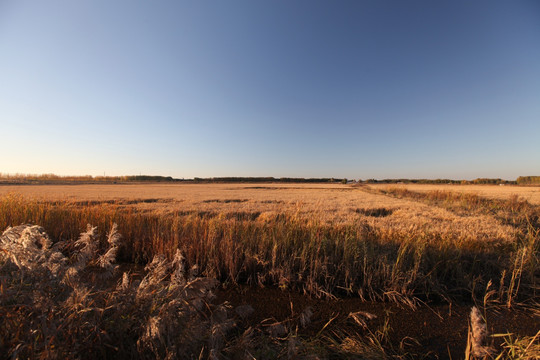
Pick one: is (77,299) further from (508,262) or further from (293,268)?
(508,262)

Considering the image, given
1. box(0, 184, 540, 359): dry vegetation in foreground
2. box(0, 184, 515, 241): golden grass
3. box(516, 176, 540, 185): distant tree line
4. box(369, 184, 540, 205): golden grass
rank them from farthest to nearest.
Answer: box(516, 176, 540, 185): distant tree line < box(369, 184, 540, 205): golden grass < box(0, 184, 515, 241): golden grass < box(0, 184, 540, 359): dry vegetation in foreground

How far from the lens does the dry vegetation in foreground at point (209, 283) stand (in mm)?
1355

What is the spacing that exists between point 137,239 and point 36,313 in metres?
4.24

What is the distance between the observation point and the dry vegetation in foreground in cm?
136

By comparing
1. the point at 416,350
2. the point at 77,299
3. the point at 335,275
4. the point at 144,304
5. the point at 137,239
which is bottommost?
the point at 416,350

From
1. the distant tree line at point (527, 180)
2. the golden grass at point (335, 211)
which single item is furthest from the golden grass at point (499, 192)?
the distant tree line at point (527, 180)

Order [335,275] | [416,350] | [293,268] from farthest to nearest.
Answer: [293,268] → [335,275] → [416,350]

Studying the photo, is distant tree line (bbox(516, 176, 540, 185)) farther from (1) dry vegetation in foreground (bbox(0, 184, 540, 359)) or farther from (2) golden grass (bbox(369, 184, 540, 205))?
(1) dry vegetation in foreground (bbox(0, 184, 540, 359))

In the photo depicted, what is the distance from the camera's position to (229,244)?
14.0 feet

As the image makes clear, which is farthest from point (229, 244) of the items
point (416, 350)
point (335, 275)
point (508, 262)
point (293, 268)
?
point (508, 262)

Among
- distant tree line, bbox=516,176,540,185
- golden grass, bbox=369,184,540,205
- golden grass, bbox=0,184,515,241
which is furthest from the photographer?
distant tree line, bbox=516,176,540,185

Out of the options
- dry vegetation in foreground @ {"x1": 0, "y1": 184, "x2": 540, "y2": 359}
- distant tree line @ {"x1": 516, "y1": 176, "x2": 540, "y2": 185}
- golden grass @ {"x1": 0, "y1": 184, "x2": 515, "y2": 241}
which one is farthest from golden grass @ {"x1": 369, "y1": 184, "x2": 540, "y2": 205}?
distant tree line @ {"x1": 516, "y1": 176, "x2": 540, "y2": 185}

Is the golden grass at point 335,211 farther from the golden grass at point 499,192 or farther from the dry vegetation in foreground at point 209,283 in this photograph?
the golden grass at point 499,192

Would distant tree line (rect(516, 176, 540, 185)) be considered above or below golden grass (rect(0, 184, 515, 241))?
above
